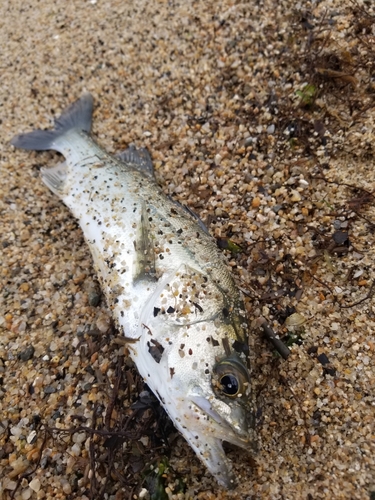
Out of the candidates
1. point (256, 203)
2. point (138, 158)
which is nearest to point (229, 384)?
point (256, 203)

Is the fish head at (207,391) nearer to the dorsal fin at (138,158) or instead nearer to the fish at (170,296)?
the fish at (170,296)

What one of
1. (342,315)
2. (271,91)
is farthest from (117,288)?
(271,91)

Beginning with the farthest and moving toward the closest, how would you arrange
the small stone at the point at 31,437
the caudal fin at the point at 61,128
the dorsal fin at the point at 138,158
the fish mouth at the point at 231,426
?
the caudal fin at the point at 61,128 → the dorsal fin at the point at 138,158 → the small stone at the point at 31,437 → the fish mouth at the point at 231,426

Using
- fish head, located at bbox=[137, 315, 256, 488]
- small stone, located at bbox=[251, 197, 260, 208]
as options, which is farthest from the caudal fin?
fish head, located at bbox=[137, 315, 256, 488]

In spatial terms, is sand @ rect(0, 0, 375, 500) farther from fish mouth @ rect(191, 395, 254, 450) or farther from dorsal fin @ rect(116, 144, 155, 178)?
fish mouth @ rect(191, 395, 254, 450)

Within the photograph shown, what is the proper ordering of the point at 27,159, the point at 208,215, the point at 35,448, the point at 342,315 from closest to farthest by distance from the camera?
the point at 35,448 < the point at 342,315 < the point at 208,215 < the point at 27,159

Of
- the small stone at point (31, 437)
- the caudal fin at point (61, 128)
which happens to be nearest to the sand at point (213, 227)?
the small stone at point (31, 437)

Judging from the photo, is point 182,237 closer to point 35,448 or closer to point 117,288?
point 117,288

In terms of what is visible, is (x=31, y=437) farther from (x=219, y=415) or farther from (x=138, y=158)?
(x=138, y=158)
